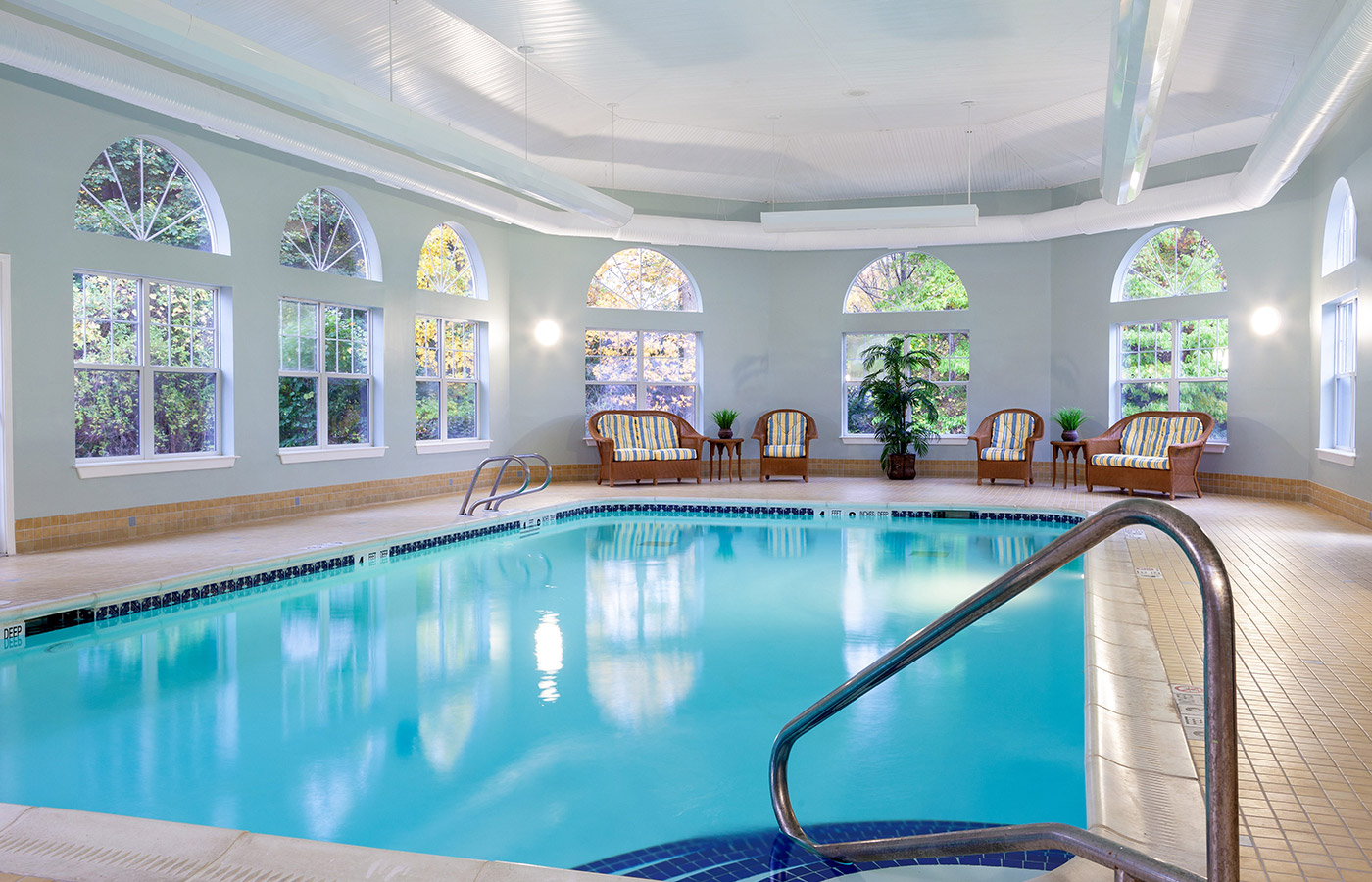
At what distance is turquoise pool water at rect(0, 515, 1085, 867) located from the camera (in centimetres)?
286

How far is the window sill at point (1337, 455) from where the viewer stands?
7.94 m

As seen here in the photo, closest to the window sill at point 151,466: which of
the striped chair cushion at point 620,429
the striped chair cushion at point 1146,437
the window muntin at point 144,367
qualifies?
the window muntin at point 144,367

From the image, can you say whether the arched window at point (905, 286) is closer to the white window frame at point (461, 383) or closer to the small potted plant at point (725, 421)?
the small potted plant at point (725, 421)

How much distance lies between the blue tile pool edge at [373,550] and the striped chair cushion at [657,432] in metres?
Result: 1.72

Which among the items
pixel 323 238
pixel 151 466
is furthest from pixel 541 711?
pixel 323 238

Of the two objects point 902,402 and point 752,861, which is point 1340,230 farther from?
point 752,861

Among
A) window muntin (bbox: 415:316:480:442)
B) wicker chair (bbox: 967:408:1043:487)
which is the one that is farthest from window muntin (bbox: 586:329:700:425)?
wicker chair (bbox: 967:408:1043:487)

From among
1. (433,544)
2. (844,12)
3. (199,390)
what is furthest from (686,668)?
(199,390)

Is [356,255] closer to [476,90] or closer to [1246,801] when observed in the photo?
[476,90]

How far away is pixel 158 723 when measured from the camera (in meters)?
3.59

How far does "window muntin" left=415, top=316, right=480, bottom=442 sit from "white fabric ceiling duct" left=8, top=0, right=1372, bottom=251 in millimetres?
1656

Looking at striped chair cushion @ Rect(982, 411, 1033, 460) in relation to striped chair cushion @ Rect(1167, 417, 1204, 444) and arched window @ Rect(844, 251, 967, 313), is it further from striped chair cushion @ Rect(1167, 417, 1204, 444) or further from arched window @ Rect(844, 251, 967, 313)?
arched window @ Rect(844, 251, 967, 313)

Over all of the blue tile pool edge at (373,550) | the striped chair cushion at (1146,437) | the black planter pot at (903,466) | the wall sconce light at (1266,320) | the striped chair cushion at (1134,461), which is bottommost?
the blue tile pool edge at (373,550)

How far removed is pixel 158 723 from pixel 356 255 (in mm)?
6502
